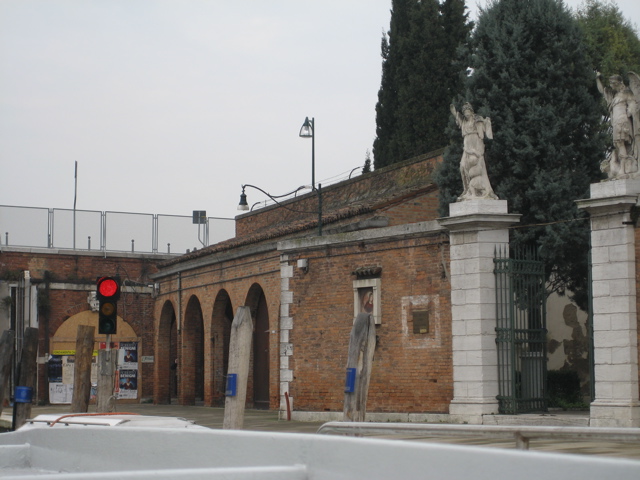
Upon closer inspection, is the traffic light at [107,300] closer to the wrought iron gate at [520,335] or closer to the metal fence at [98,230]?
the wrought iron gate at [520,335]

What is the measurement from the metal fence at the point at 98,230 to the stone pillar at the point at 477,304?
24.2 m

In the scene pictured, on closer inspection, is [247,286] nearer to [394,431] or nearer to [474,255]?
[474,255]

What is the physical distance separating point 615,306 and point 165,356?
22461 millimetres

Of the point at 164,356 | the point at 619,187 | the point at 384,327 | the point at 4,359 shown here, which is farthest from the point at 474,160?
the point at 164,356

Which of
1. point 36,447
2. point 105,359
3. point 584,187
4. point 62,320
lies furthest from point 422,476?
point 62,320

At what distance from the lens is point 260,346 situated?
28141 mm

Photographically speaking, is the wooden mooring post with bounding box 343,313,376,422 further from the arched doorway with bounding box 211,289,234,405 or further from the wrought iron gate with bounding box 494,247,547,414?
the arched doorway with bounding box 211,289,234,405

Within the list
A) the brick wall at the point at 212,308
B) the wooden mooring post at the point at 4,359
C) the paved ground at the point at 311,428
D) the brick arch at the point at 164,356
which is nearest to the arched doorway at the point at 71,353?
the paved ground at the point at 311,428

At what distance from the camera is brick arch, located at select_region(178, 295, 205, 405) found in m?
32.9

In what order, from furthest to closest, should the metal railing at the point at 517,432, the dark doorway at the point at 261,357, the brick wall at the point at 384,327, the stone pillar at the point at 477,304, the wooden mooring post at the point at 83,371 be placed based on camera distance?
the dark doorway at the point at 261,357 → the wooden mooring post at the point at 83,371 → the brick wall at the point at 384,327 → the stone pillar at the point at 477,304 → the metal railing at the point at 517,432

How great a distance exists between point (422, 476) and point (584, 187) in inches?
805

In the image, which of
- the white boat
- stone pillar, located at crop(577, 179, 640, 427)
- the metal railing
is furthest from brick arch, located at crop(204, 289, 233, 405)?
the metal railing

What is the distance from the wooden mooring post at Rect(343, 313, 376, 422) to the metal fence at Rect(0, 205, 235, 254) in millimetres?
25387

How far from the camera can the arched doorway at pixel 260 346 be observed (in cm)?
2789
